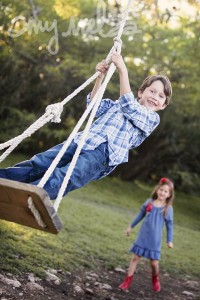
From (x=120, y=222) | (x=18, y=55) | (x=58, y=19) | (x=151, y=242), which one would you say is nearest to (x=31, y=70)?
(x=18, y=55)

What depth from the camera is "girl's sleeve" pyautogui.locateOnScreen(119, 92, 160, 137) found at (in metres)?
2.65

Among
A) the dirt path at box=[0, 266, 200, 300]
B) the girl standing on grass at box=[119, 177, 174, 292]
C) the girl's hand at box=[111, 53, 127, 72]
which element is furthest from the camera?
the girl standing on grass at box=[119, 177, 174, 292]

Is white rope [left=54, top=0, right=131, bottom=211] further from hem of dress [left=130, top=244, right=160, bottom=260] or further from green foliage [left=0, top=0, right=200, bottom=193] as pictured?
green foliage [left=0, top=0, right=200, bottom=193]

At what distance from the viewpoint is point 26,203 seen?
2.00 metres

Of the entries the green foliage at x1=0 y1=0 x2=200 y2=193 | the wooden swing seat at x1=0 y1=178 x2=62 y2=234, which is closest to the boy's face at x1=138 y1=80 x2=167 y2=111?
the wooden swing seat at x1=0 y1=178 x2=62 y2=234

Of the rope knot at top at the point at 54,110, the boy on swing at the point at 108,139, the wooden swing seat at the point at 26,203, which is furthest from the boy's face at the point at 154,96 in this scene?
the wooden swing seat at the point at 26,203

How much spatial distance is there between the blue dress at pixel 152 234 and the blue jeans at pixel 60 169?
1782mm

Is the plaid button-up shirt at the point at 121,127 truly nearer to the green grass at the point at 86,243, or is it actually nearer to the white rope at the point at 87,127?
the white rope at the point at 87,127

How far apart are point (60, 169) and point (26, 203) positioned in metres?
0.46

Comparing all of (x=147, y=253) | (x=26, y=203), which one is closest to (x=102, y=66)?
(x=26, y=203)

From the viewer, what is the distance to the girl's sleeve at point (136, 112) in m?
2.65

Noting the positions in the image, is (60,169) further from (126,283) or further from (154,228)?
(154,228)

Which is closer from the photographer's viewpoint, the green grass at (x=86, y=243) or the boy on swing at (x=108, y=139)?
the boy on swing at (x=108, y=139)

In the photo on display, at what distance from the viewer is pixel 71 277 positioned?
3.78 meters
